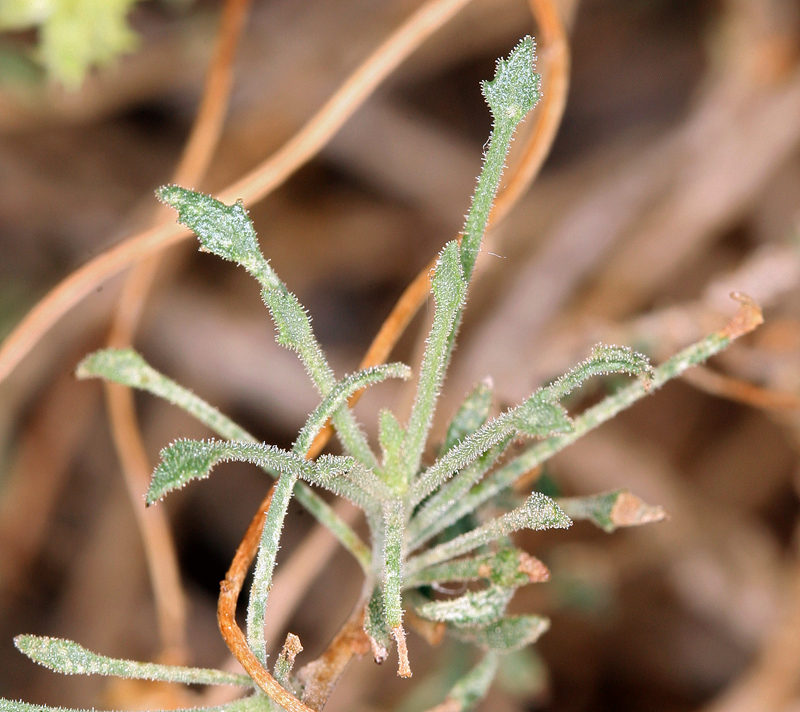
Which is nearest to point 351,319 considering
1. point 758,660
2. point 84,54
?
point 84,54

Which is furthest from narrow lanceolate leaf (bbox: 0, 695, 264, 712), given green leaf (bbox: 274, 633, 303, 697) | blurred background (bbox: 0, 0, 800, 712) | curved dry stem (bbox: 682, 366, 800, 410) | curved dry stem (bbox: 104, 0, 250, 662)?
blurred background (bbox: 0, 0, 800, 712)

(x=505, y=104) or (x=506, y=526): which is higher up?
(x=505, y=104)

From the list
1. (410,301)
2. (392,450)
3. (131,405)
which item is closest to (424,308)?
(131,405)

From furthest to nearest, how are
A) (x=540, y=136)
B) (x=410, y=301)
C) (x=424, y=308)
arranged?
(x=424, y=308), (x=540, y=136), (x=410, y=301)

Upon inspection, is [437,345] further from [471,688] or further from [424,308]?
[424,308]

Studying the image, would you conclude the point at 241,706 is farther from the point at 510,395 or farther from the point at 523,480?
the point at 510,395

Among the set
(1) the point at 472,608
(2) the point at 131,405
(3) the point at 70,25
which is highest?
(3) the point at 70,25

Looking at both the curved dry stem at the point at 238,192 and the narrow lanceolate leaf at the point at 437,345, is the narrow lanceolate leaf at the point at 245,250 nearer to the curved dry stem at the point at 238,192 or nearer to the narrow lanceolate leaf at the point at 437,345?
the narrow lanceolate leaf at the point at 437,345
